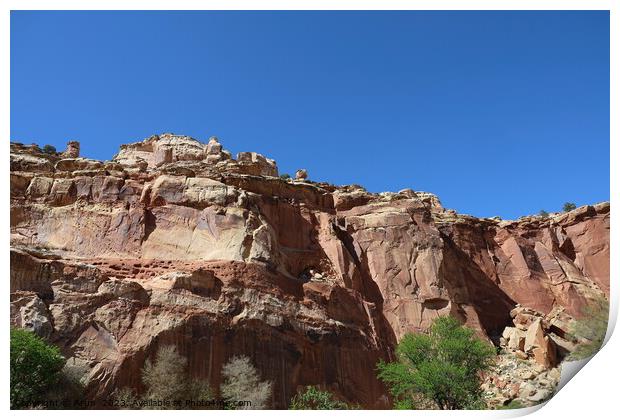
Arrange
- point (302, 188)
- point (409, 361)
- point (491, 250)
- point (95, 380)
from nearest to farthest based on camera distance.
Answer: point (95, 380), point (409, 361), point (302, 188), point (491, 250)

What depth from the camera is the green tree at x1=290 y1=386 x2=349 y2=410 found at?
28.7 metres

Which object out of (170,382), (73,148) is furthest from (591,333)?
(73,148)

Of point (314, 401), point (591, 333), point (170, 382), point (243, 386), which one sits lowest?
point (314, 401)

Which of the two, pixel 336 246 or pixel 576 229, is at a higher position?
pixel 576 229

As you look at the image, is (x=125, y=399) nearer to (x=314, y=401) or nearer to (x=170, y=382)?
(x=170, y=382)

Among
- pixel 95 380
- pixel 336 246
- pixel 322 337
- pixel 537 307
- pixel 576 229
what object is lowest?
pixel 95 380

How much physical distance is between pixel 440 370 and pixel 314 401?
675cm

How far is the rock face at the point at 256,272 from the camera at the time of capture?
29562mm

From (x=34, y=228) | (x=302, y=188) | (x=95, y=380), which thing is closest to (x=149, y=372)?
(x=95, y=380)

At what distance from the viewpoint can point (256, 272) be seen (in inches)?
1364

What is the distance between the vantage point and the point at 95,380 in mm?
27109

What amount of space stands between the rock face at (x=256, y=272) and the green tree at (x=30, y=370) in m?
1.94

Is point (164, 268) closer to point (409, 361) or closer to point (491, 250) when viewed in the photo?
point (409, 361)
